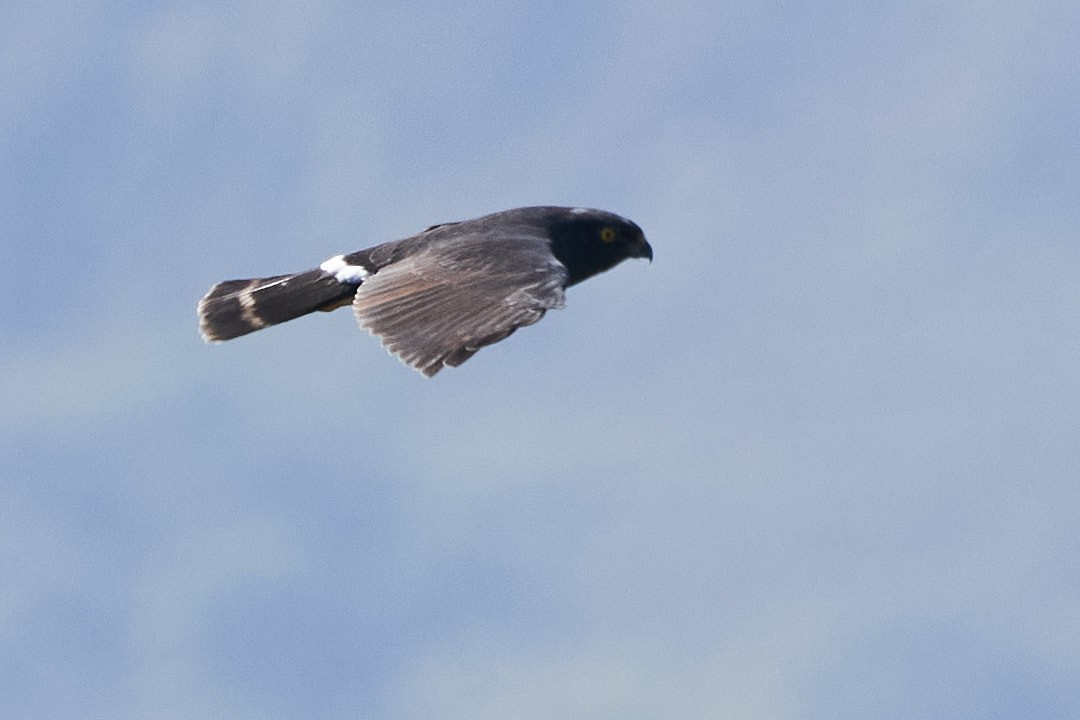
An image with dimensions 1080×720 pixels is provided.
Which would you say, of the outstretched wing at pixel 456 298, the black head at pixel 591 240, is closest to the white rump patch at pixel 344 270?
the outstretched wing at pixel 456 298

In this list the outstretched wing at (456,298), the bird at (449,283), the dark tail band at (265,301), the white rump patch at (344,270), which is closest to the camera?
the outstretched wing at (456,298)

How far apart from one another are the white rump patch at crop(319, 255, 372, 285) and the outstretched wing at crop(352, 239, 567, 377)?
0.38 m

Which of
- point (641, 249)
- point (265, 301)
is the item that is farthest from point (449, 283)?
point (641, 249)

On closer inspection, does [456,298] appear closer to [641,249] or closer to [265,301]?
[265,301]

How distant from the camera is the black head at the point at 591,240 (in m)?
20.0

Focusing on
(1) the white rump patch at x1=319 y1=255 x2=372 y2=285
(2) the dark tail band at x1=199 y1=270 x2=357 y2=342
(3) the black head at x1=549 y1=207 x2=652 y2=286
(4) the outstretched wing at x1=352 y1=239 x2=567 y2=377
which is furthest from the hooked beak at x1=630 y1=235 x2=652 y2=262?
(2) the dark tail band at x1=199 y1=270 x2=357 y2=342

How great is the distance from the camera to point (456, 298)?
17266mm

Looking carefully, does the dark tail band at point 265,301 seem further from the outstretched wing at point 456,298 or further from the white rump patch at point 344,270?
the outstretched wing at point 456,298

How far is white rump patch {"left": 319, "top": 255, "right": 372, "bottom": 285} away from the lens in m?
19.0

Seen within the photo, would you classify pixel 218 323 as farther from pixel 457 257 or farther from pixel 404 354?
pixel 404 354

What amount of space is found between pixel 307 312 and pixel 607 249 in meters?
2.76

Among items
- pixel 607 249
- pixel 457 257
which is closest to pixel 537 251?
pixel 457 257

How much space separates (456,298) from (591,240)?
3.27m

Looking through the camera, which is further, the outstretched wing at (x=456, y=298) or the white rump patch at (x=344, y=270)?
the white rump patch at (x=344, y=270)
